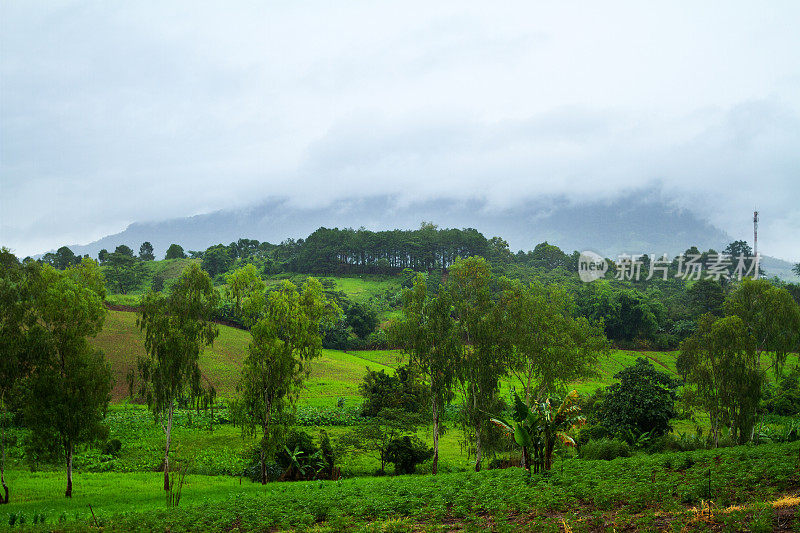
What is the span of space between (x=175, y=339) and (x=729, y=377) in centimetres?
3553

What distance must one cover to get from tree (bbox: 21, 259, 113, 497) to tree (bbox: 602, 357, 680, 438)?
33409 millimetres

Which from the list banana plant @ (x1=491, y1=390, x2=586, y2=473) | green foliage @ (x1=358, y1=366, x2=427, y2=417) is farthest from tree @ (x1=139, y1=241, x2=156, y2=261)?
banana plant @ (x1=491, y1=390, x2=586, y2=473)

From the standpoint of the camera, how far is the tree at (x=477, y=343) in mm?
30406

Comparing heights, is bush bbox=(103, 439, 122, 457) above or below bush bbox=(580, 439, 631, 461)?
below

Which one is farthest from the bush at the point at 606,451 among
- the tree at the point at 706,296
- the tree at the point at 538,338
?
the tree at the point at 706,296

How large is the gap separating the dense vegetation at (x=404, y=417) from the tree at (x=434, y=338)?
131 millimetres

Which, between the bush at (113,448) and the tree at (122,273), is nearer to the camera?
the bush at (113,448)

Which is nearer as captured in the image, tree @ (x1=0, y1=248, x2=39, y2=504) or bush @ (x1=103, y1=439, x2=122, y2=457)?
tree @ (x1=0, y1=248, x2=39, y2=504)

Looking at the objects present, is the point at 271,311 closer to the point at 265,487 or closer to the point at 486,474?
the point at 265,487

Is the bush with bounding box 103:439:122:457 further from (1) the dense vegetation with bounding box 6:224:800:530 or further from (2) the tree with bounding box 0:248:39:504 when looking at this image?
(2) the tree with bounding box 0:248:39:504

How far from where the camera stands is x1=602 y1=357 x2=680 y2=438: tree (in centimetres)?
3516

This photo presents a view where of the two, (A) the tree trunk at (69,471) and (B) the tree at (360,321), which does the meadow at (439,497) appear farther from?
(B) the tree at (360,321)

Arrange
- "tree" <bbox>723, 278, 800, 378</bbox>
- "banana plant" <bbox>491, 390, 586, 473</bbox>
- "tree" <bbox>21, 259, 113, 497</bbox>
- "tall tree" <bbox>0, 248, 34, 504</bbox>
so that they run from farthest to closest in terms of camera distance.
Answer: "tree" <bbox>723, 278, 800, 378</bbox>, "tree" <bbox>21, 259, 113, 497</bbox>, "tall tree" <bbox>0, 248, 34, 504</bbox>, "banana plant" <bbox>491, 390, 586, 473</bbox>

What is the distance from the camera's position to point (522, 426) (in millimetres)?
22219
